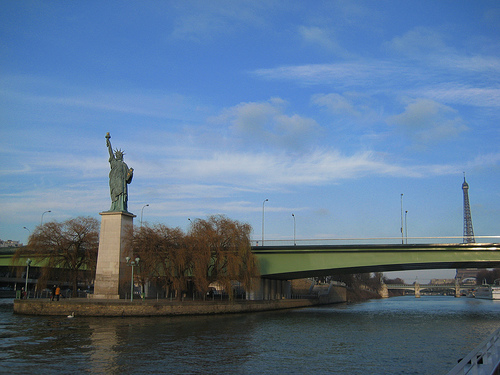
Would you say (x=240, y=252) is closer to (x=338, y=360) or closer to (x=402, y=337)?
(x=402, y=337)

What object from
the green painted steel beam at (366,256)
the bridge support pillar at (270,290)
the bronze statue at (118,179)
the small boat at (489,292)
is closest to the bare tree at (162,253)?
the bronze statue at (118,179)

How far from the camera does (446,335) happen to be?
3522cm

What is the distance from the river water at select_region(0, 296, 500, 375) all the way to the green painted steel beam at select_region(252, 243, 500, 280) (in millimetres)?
14429

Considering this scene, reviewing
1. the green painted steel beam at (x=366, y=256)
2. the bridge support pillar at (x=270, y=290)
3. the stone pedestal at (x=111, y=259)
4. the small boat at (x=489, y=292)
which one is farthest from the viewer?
the small boat at (x=489, y=292)

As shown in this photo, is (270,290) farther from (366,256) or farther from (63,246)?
(63,246)

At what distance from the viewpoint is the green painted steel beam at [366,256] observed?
5369 cm

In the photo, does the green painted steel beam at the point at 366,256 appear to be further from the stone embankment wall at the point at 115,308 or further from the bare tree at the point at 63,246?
the bare tree at the point at 63,246

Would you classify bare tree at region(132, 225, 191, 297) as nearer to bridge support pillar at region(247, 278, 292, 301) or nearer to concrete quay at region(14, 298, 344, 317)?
concrete quay at region(14, 298, 344, 317)

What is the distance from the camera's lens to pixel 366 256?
56.6 m

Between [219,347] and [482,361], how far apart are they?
56.2ft

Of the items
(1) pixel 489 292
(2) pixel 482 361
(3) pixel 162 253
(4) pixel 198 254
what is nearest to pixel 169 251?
(3) pixel 162 253

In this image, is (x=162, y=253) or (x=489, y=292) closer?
(x=162, y=253)

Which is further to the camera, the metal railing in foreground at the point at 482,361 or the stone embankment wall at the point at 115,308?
the stone embankment wall at the point at 115,308

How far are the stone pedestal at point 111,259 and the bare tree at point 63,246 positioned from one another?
19.2 feet
